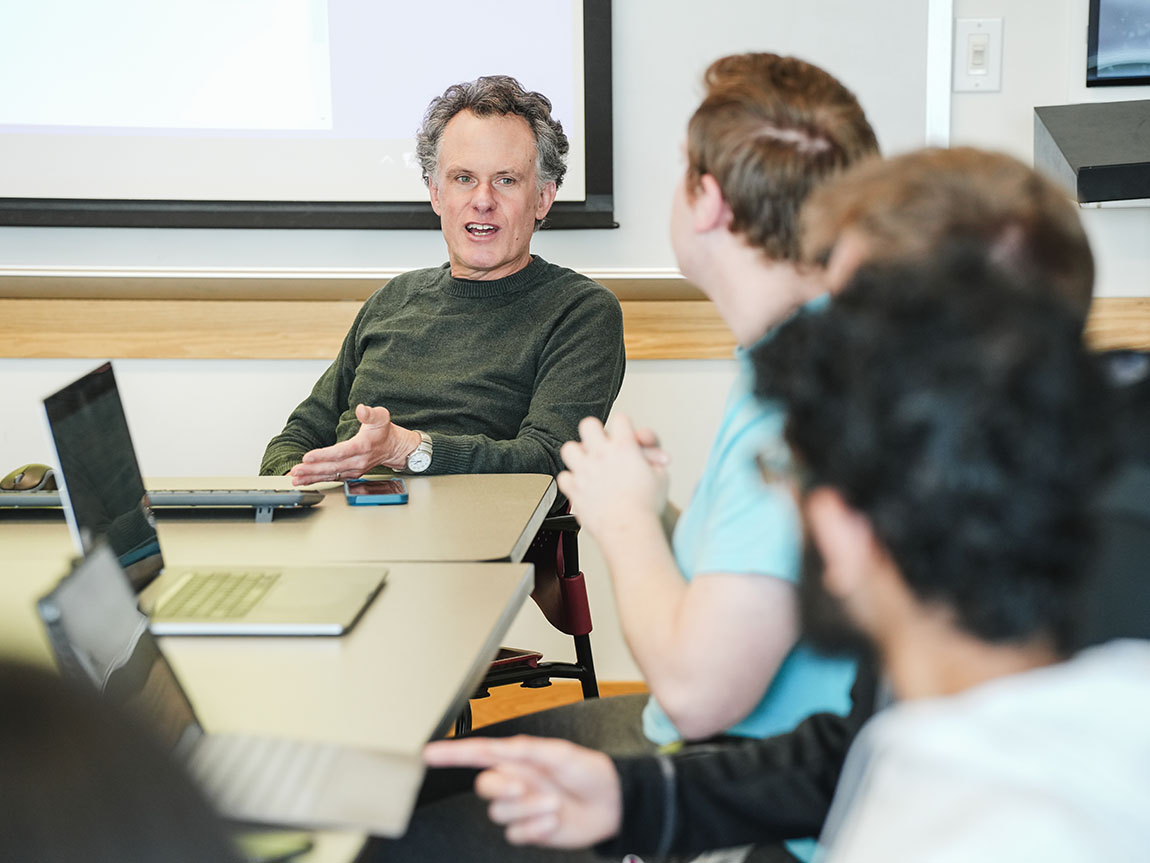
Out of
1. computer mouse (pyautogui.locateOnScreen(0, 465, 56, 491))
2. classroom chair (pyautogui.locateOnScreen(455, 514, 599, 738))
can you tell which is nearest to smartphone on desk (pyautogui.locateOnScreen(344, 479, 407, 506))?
classroom chair (pyautogui.locateOnScreen(455, 514, 599, 738))

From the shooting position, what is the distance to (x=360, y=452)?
1.64m

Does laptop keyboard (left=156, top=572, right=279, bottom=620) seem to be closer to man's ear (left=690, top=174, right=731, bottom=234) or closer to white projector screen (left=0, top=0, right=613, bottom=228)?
man's ear (left=690, top=174, right=731, bottom=234)

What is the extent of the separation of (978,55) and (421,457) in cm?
154

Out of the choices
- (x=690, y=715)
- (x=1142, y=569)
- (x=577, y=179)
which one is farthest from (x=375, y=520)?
(x=577, y=179)

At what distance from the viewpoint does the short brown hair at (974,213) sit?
0.67 m

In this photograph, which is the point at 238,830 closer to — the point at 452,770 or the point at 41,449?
the point at 452,770

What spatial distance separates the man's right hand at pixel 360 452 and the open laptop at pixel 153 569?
0.43 metres

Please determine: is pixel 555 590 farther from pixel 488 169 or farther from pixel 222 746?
pixel 222 746

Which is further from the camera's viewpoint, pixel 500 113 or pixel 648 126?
pixel 648 126

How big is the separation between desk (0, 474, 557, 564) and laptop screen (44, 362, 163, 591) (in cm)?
12

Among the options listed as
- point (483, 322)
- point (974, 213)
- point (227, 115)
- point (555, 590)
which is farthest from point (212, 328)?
point (974, 213)

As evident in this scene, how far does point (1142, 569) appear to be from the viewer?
2.23 feet

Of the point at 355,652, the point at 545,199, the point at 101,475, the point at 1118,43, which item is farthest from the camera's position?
the point at 1118,43

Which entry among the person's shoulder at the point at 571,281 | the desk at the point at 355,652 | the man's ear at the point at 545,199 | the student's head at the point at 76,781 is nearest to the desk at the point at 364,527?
the desk at the point at 355,652
